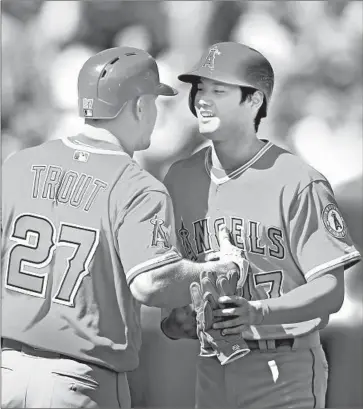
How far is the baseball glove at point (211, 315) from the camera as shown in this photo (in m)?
3.26

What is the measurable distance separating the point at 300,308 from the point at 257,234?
0.37 meters

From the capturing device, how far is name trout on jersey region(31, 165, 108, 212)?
10.8 ft

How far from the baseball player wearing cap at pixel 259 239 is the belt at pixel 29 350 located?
0.64 m

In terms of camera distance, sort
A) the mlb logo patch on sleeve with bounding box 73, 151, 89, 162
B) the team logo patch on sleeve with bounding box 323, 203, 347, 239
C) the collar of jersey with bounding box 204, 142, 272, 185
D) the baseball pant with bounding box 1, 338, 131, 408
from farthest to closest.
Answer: the collar of jersey with bounding box 204, 142, 272, 185
the team logo patch on sleeve with bounding box 323, 203, 347, 239
the mlb logo patch on sleeve with bounding box 73, 151, 89, 162
the baseball pant with bounding box 1, 338, 131, 408

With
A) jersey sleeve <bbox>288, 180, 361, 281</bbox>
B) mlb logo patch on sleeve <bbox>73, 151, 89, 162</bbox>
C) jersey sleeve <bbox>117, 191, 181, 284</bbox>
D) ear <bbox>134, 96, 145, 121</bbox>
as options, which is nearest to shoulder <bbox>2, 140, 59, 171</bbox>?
mlb logo patch on sleeve <bbox>73, 151, 89, 162</bbox>

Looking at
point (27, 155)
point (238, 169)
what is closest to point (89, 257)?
point (27, 155)

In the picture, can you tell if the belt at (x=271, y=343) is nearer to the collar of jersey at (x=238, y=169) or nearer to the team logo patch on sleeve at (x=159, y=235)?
the team logo patch on sleeve at (x=159, y=235)

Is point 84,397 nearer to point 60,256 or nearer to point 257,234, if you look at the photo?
point 60,256

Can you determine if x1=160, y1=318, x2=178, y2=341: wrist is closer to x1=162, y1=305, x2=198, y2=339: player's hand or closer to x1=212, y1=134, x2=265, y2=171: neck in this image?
x1=162, y1=305, x2=198, y2=339: player's hand

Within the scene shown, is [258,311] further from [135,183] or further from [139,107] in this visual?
[139,107]

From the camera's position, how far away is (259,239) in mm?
3461

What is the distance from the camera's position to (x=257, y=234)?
11.4 ft

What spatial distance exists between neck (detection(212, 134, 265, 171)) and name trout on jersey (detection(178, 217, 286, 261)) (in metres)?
0.25

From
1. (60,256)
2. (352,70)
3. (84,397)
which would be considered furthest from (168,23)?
(84,397)
